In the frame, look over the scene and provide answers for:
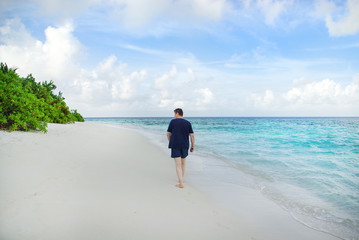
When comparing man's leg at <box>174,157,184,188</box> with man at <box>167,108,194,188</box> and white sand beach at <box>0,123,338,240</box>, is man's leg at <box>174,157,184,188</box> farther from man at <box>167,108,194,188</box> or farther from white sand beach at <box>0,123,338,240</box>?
white sand beach at <box>0,123,338,240</box>

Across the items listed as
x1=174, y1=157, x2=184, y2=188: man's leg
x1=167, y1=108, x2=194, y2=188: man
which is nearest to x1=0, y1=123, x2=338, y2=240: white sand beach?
x1=174, y1=157, x2=184, y2=188: man's leg

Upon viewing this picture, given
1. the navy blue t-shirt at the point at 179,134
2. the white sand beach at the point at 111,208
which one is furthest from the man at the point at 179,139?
the white sand beach at the point at 111,208

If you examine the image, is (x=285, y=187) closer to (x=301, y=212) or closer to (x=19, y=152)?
(x=301, y=212)

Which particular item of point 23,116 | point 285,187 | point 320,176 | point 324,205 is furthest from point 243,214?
point 23,116

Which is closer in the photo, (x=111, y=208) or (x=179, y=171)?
(x=111, y=208)

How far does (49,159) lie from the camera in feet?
18.3

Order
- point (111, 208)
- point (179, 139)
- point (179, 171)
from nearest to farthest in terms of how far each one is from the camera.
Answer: point (111, 208)
point (179, 139)
point (179, 171)

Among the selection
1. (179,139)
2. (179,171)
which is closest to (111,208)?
(179,171)

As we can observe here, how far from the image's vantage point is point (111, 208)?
144 inches

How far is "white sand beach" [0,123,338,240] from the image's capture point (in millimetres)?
3018

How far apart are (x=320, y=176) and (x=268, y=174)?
7.09 feet

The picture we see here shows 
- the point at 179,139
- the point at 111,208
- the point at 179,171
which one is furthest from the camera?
the point at 179,171

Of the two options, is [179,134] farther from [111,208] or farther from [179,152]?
[111,208]

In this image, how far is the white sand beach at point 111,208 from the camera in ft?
9.90
